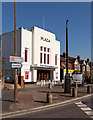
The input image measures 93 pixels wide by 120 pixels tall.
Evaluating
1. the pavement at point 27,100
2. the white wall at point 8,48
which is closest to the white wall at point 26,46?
the white wall at point 8,48

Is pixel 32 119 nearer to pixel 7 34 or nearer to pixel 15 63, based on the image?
pixel 15 63

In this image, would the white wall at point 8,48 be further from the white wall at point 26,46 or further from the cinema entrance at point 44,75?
the cinema entrance at point 44,75

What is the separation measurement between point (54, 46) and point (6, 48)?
1034cm

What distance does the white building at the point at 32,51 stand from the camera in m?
26.5

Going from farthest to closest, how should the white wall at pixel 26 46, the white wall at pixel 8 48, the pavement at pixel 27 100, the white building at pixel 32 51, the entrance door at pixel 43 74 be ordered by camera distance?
the entrance door at pixel 43 74 → the white wall at pixel 8 48 → the white building at pixel 32 51 → the white wall at pixel 26 46 → the pavement at pixel 27 100

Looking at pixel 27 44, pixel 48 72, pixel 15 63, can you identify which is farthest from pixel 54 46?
pixel 15 63

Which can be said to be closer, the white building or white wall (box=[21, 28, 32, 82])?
white wall (box=[21, 28, 32, 82])

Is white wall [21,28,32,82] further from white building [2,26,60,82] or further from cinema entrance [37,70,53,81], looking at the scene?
cinema entrance [37,70,53,81]

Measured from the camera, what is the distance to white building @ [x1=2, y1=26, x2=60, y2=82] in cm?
2654

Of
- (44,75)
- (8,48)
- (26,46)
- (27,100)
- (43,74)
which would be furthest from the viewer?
(44,75)

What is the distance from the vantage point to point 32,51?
28.5 metres

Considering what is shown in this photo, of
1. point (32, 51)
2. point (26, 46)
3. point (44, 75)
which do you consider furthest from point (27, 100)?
point (44, 75)

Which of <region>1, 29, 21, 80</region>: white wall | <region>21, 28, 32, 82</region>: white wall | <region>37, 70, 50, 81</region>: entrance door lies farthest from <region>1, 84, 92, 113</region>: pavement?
<region>37, 70, 50, 81</region>: entrance door

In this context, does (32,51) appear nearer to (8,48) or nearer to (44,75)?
(8,48)
